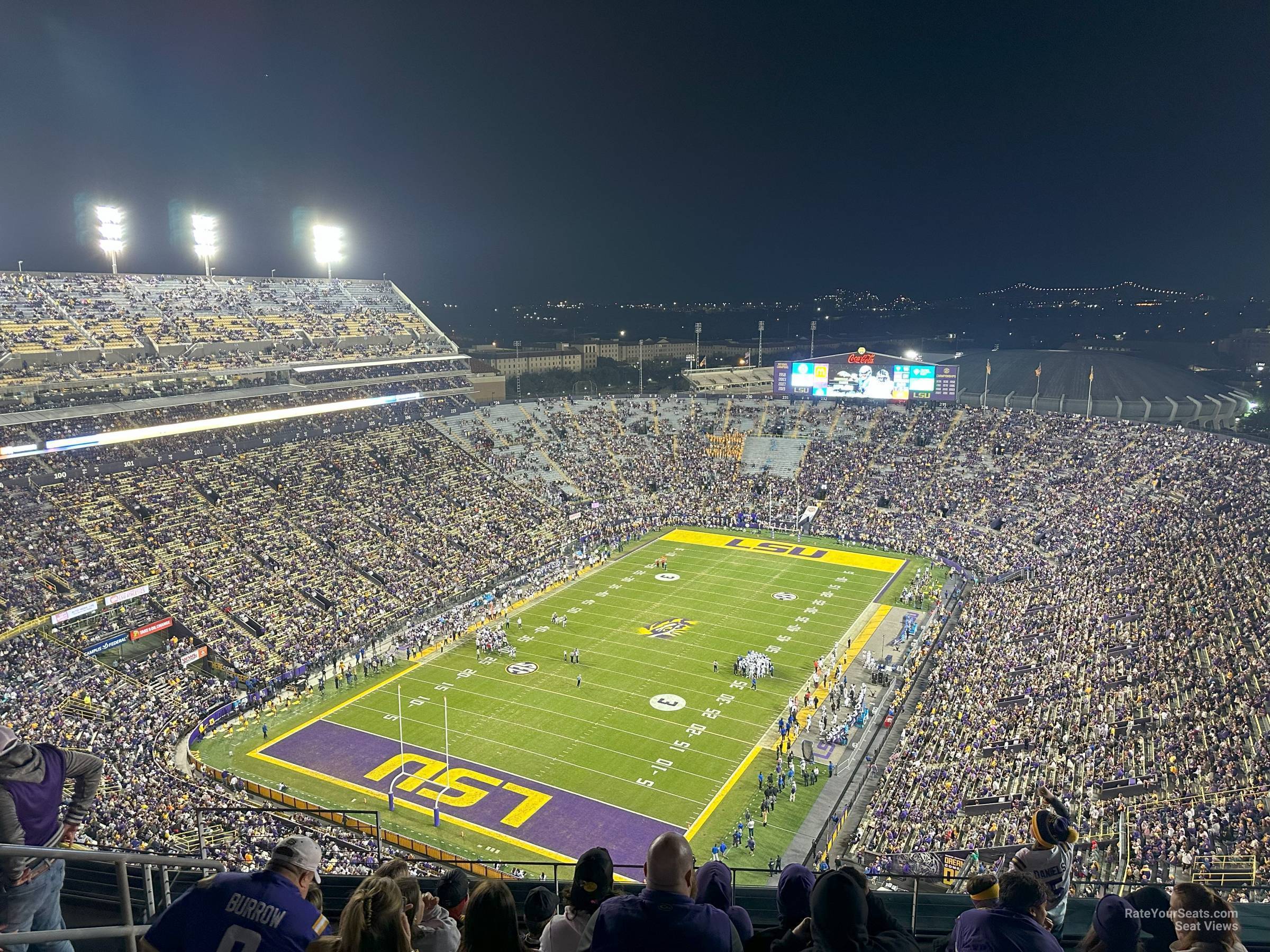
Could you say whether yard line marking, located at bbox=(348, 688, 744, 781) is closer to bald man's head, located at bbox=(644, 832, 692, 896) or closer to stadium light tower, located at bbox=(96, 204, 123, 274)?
bald man's head, located at bbox=(644, 832, 692, 896)

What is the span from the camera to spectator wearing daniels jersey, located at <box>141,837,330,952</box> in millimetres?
2965

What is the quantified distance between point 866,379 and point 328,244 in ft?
134

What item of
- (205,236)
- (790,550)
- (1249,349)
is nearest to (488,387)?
(205,236)

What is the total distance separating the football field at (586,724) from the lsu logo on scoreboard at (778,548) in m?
5.33

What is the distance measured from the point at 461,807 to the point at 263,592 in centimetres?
1581

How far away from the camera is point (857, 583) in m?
39.1

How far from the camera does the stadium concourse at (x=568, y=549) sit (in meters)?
18.3

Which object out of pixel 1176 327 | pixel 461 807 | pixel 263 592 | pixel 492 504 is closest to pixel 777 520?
pixel 492 504

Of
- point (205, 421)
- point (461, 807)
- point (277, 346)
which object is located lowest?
point (461, 807)

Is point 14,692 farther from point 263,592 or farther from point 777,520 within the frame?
point 777,520

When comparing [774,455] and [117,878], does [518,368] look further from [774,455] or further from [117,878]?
[117,878]

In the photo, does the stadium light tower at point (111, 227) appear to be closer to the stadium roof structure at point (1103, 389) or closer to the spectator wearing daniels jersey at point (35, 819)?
the spectator wearing daniels jersey at point (35, 819)

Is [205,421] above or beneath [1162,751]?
above

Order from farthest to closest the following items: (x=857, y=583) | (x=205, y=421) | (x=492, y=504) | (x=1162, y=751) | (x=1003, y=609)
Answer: (x=492, y=504) < (x=205, y=421) < (x=857, y=583) < (x=1003, y=609) < (x=1162, y=751)
